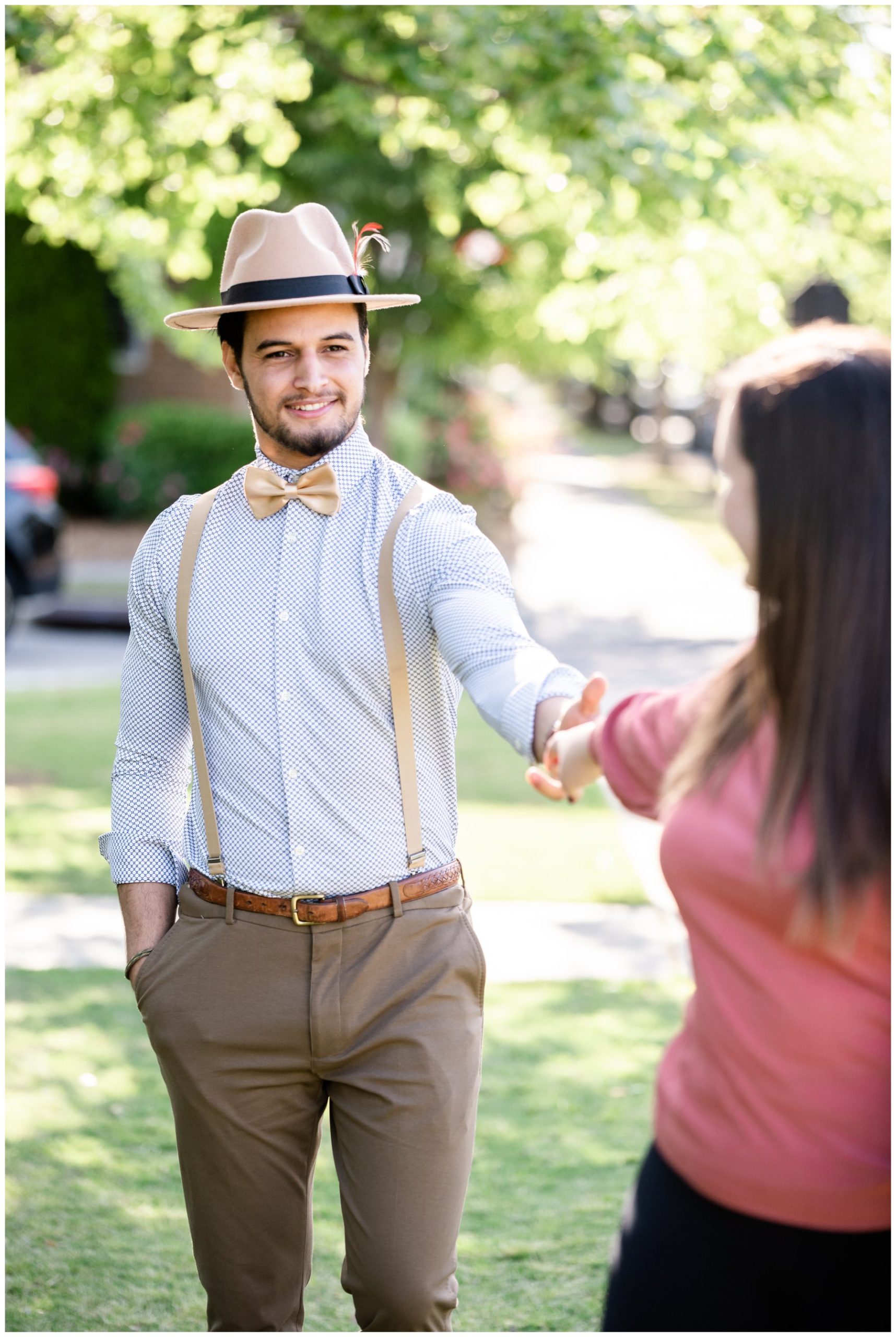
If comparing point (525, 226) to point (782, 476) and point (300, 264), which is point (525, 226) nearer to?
point (300, 264)

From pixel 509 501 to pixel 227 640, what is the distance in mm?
19054

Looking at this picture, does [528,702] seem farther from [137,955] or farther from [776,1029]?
[137,955]

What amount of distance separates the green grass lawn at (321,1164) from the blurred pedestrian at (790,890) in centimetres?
208

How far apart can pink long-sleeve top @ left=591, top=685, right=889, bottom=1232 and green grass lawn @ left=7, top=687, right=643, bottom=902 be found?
5.25 meters

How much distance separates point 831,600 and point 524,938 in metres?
4.96

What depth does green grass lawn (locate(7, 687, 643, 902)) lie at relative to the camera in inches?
291

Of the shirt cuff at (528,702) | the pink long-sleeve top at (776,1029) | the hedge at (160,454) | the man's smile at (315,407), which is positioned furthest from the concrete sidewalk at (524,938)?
the hedge at (160,454)

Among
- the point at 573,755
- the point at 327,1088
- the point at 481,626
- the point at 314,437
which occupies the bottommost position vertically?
the point at 327,1088

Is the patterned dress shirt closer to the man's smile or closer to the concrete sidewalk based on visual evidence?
the man's smile

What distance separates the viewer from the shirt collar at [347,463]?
111 inches

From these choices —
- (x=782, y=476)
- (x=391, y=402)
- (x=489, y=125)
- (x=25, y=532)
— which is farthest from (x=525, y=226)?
(x=782, y=476)

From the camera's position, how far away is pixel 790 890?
1799 mm

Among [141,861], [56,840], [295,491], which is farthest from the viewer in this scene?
[56,840]

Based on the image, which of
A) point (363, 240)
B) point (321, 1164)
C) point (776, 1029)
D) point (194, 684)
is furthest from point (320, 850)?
point (321, 1164)
